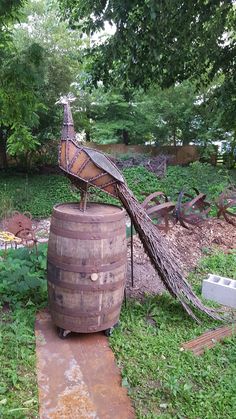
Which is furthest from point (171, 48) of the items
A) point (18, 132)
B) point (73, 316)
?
point (73, 316)

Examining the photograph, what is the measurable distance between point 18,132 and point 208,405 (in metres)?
7.09

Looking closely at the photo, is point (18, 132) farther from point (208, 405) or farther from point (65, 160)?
point (208, 405)

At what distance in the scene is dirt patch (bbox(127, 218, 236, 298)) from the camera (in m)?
3.65

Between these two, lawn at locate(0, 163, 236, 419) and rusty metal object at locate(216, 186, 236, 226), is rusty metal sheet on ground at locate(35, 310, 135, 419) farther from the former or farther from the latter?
rusty metal object at locate(216, 186, 236, 226)

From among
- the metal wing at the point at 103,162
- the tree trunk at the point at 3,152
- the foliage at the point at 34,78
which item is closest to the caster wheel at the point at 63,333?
the metal wing at the point at 103,162

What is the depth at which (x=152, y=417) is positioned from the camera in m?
1.98

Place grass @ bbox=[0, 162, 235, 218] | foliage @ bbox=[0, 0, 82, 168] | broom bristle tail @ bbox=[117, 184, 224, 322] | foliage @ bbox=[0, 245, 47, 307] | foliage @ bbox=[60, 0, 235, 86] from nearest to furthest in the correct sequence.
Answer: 1. broom bristle tail @ bbox=[117, 184, 224, 322]
2. foliage @ bbox=[0, 245, 47, 307]
3. foliage @ bbox=[60, 0, 235, 86]
4. foliage @ bbox=[0, 0, 82, 168]
5. grass @ bbox=[0, 162, 235, 218]

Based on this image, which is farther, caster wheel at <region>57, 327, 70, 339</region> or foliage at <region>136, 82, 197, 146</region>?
foliage at <region>136, 82, 197, 146</region>

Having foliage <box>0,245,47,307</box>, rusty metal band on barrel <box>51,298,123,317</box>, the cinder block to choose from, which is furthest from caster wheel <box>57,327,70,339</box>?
the cinder block

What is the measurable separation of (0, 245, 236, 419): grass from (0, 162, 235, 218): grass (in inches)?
261

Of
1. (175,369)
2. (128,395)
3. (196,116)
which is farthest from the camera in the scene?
(196,116)

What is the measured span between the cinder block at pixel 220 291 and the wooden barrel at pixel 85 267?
3.59 ft

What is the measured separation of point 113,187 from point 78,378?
1398mm

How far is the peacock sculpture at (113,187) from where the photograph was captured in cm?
260
